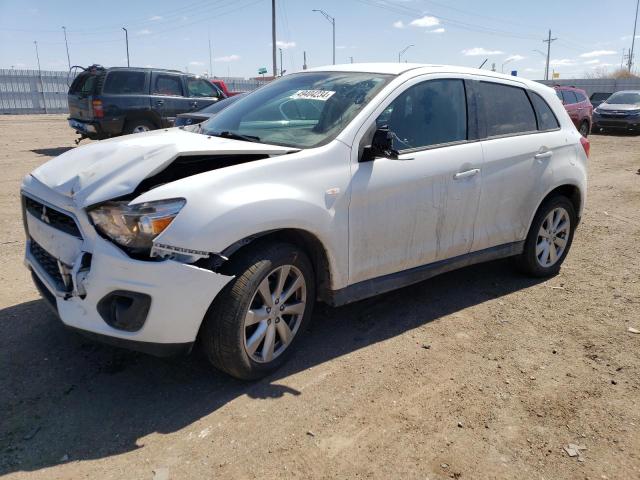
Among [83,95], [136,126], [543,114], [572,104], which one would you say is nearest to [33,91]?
[83,95]

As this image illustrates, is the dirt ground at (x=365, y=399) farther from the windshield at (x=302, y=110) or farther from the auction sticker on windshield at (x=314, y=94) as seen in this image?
the auction sticker on windshield at (x=314, y=94)

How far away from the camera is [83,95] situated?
12.9 m

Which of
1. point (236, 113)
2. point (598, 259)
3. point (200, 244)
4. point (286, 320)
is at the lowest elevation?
point (598, 259)

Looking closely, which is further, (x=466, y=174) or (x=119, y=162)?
(x=466, y=174)

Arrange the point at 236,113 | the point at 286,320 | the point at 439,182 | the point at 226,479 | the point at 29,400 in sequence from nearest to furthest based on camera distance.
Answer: the point at 226,479 → the point at 29,400 → the point at 286,320 → the point at 439,182 → the point at 236,113

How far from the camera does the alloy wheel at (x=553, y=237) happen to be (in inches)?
196

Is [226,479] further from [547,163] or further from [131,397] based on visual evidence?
[547,163]

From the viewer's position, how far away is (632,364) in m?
3.63

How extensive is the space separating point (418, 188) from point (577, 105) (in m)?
16.5

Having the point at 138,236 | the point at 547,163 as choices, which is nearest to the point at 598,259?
the point at 547,163

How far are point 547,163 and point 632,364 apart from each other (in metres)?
1.86

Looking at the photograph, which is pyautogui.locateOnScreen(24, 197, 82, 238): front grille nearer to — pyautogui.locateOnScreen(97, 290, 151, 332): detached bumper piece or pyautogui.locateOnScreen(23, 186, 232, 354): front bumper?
pyautogui.locateOnScreen(23, 186, 232, 354): front bumper

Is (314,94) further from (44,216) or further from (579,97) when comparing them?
A: (579,97)

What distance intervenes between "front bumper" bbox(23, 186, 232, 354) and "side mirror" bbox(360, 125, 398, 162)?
1243 mm
